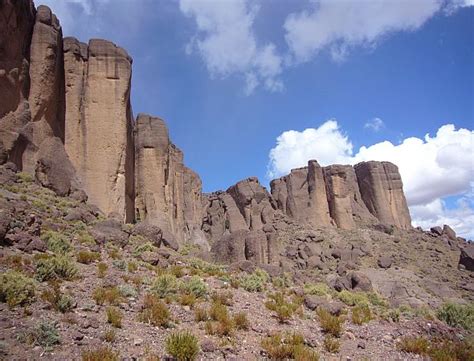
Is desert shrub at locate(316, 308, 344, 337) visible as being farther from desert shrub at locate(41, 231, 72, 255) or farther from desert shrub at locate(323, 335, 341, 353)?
desert shrub at locate(41, 231, 72, 255)

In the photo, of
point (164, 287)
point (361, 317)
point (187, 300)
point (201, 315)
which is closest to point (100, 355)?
point (201, 315)

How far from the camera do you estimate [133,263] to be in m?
14.7

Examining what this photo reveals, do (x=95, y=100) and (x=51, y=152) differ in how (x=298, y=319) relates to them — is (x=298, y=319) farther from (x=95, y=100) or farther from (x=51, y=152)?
(x=95, y=100)

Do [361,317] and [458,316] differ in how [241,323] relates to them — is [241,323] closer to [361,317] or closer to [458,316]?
[361,317]

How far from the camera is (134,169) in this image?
3566cm

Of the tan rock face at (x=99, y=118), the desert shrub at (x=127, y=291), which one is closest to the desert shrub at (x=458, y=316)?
the desert shrub at (x=127, y=291)

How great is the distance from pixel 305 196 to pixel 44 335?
206 feet

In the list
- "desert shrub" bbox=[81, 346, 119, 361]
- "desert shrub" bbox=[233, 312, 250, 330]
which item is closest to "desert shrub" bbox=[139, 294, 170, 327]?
"desert shrub" bbox=[233, 312, 250, 330]

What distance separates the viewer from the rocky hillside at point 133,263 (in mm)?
8453

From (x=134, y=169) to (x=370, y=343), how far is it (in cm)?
2903

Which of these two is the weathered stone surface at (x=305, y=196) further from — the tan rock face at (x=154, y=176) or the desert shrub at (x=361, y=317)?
the desert shrub at (x=361, y=317)

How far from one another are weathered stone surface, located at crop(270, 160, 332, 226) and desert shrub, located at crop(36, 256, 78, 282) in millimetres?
56340

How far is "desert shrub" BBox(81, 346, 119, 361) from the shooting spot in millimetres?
6431

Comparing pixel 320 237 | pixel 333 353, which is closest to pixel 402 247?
pixel 320 237
